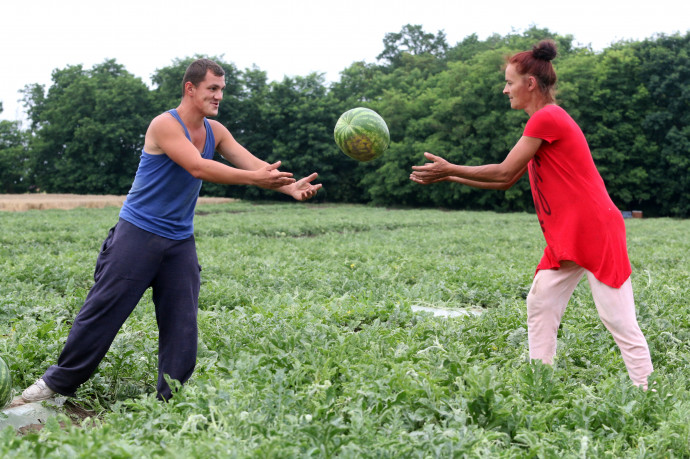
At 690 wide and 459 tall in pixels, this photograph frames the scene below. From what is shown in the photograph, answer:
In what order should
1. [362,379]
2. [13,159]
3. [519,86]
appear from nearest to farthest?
[362,379] < [519,86] < [13,159]

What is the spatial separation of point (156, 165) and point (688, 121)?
4583cm

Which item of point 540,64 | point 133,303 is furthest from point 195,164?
point 540,64

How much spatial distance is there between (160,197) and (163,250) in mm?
355

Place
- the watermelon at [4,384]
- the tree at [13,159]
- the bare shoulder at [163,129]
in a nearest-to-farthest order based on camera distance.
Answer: the watermelon at [4,384] < the bare shoulder at [163,129] < the tree at [13,159]

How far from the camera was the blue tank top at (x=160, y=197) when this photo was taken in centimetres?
411

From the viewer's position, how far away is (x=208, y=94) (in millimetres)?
4191

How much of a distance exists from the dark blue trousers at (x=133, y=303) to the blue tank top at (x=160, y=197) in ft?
0.21

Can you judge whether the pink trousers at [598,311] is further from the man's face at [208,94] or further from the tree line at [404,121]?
the tree line at [404,121]

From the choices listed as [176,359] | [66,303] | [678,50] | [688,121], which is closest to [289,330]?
[176,359]

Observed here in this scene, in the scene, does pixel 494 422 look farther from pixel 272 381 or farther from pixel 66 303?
pixel 66 303

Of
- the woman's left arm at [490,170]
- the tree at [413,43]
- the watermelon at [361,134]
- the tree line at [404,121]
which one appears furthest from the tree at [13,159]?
the woman's left arm at [490,170]

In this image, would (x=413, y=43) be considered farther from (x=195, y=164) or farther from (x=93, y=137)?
(x=195, y=164)

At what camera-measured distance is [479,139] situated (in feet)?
148

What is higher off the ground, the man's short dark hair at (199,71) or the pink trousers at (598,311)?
the man's short dark hair at (199,71)
